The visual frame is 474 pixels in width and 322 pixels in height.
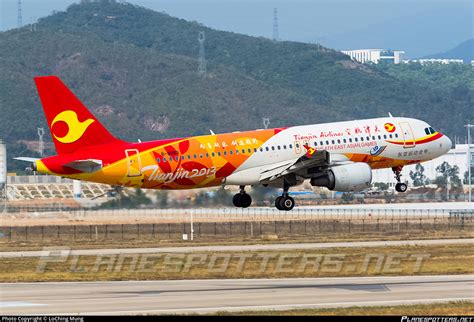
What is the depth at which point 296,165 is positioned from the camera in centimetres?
7819

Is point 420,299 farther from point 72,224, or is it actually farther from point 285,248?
point 72,224

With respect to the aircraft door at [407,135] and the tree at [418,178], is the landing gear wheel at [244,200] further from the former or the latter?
the tree at [418,178]

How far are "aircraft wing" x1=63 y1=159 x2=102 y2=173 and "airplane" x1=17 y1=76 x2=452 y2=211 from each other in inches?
2.4

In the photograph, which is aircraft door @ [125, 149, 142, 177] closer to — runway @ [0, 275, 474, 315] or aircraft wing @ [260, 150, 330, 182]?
aircraft wing @ [260, 150, 330, 182]

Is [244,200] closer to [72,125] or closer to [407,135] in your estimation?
[407,135]

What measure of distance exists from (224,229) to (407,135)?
2793 cm

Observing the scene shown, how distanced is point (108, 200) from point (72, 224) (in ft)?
65.9

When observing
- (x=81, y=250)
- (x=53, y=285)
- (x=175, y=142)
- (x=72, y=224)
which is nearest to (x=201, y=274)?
(x=53, y=285)

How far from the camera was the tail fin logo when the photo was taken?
73.9 metres

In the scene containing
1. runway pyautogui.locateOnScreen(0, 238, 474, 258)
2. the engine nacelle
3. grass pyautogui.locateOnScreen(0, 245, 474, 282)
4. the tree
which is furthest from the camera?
the tree
